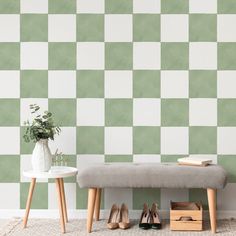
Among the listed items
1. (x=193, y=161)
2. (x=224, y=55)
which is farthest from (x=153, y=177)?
(x=224, y=55)

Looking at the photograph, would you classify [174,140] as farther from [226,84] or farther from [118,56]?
[118,56]

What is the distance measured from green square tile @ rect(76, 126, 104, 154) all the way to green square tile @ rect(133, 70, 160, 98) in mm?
463

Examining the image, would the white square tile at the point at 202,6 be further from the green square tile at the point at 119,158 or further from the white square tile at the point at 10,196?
the white square tile at the point at 10,196

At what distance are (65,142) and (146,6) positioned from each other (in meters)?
1.38

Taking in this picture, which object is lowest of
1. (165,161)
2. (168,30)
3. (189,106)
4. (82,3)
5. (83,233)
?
(83,233)

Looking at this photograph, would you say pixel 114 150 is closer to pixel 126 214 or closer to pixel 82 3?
pixel 126 214

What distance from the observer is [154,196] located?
3.99 meters

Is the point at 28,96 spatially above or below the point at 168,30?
below

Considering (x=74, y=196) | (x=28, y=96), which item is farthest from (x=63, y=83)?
(x=74, y=196)

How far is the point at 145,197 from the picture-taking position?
3.99m

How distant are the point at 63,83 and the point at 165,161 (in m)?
1.12

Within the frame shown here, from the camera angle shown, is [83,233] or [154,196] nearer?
[83,233]

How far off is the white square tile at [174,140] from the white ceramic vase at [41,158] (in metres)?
1.01

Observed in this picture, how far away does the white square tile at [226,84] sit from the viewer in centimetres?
395
